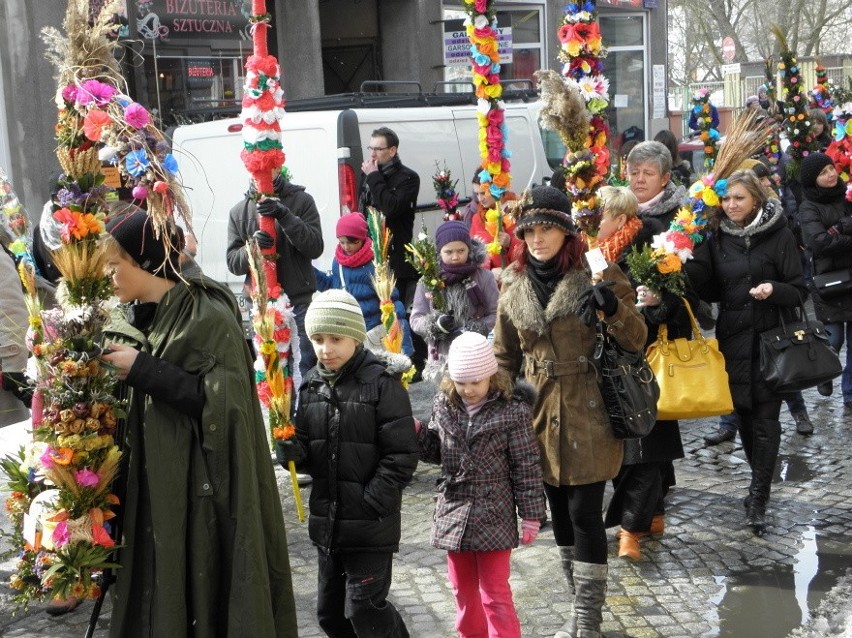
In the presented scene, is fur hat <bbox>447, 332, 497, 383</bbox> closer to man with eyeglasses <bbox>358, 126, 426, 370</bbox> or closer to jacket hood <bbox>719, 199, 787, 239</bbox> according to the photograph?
jacket hood <bbox>719, 199, 787, 239</bbox>

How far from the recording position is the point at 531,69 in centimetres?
2297

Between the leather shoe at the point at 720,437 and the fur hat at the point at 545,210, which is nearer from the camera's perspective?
the fur hat at the point at 545,210

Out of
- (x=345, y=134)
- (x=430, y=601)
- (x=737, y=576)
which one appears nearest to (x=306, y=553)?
(x=430, y=601)

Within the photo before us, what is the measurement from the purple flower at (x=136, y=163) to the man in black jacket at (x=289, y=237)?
337cm

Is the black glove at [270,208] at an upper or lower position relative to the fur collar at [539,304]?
upper

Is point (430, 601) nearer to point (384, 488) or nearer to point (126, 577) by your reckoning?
point (384, 488)

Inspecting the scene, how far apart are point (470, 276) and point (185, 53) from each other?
10208 millimetres

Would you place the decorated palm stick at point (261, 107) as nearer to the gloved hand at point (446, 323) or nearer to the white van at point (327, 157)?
the gloved hand at point (446, 323)

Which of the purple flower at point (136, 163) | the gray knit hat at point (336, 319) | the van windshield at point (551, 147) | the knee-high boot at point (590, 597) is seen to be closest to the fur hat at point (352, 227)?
the gray knit hat at point (336, 319)

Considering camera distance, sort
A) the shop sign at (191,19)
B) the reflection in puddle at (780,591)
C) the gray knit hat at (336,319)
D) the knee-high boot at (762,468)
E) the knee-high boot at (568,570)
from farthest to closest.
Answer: the shop sign at (191,19) < the knee-high boot at (762,468) < the reflection in puddle at (780,591) < the knee-high boot at (568,570) < the gray knit hat at (336,319)

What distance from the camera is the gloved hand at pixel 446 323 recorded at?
261 inches

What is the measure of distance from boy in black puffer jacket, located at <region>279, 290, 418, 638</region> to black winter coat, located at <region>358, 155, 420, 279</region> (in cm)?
539

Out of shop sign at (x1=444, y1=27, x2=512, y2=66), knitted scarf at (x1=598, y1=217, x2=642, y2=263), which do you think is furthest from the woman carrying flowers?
shop sign at (x1=444, y1=27, x2=512, y2=66)

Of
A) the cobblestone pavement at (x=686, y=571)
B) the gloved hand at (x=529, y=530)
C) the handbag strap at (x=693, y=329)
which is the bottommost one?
the cobblestone pavement at (x=686, y=571)
